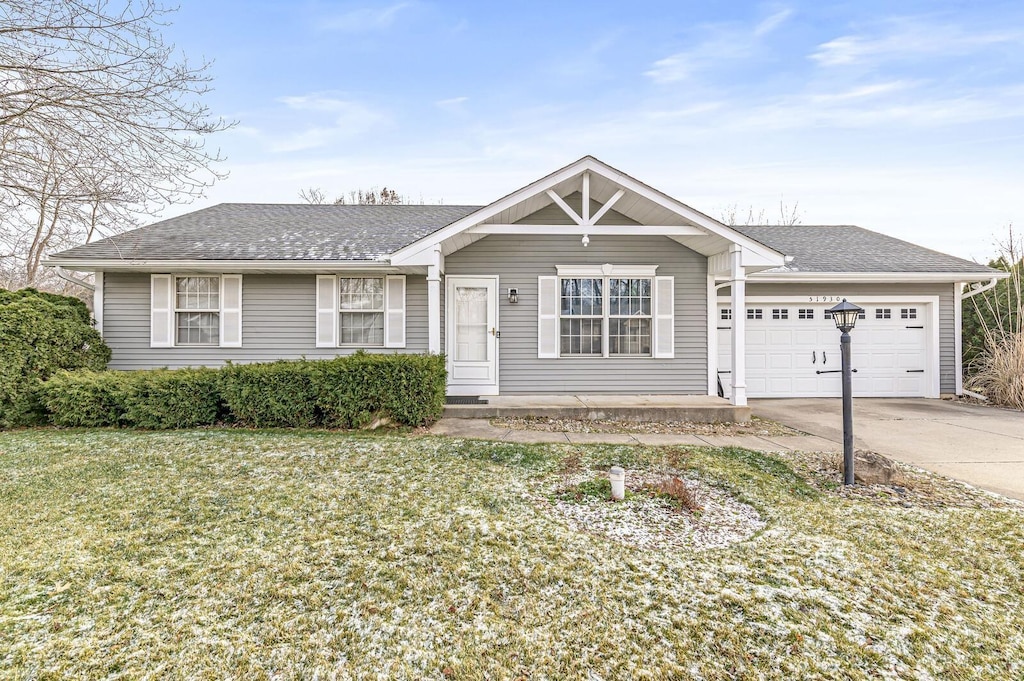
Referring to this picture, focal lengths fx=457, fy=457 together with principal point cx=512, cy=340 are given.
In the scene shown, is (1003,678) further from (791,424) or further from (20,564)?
(791,424)

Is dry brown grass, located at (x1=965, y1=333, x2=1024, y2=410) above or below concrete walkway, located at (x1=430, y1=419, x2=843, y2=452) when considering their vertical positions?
above

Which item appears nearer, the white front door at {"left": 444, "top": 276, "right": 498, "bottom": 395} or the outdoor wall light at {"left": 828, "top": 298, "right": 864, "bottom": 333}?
the outdoor wall light at {"left": 828, "top": 298, "right": 864, "bottom": 333}

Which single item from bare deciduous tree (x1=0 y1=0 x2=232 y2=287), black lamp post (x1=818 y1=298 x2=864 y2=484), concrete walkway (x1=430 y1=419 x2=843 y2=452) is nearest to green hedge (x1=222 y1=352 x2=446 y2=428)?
concrete walkway (x1=430 y1=419 x2=843 y2=452)

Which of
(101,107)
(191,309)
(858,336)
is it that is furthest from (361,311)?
(858,336)

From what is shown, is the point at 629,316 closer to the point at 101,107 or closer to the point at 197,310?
the point at 197,310

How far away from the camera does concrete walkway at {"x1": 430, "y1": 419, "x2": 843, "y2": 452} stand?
5.80 metres

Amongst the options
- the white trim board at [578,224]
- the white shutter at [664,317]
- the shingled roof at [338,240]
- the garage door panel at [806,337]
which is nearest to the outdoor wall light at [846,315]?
the white trim board at [578,224]

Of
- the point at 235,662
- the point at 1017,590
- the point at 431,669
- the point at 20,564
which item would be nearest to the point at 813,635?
the point at 1017,590

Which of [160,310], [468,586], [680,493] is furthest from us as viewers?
[160,310]

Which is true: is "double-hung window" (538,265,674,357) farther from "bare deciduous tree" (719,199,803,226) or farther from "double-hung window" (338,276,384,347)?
"bare deciduous tree" (719,199,803,226)

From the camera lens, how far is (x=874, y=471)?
14.2ft

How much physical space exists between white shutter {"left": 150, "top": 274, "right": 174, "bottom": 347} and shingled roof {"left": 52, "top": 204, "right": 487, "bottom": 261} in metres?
0.55

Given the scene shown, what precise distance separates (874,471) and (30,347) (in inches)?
424

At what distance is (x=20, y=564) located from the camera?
107 inches
